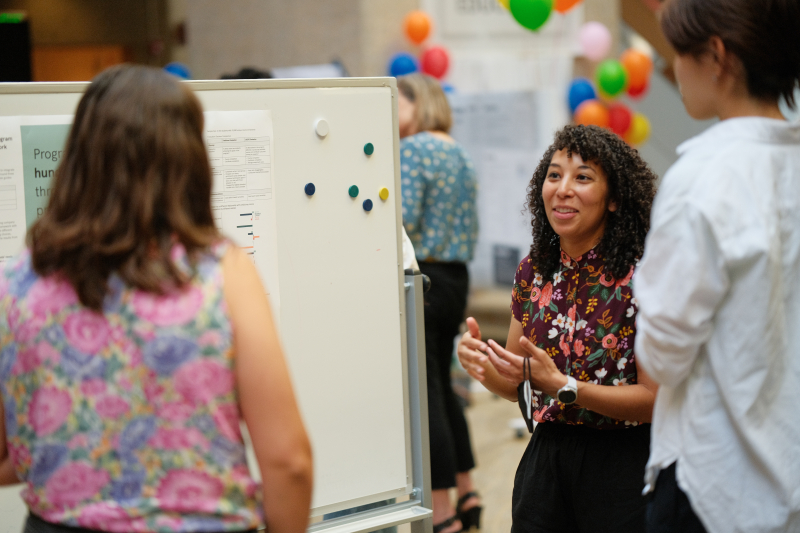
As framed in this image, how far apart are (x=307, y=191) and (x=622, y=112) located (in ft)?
11.0

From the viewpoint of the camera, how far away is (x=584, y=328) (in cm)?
168

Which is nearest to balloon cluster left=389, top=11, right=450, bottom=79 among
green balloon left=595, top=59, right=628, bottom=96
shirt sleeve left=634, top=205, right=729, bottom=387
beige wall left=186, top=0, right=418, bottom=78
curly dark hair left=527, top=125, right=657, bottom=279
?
beige wall left=186, top=0, right=418, bottom=78

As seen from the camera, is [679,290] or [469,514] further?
[469,514]

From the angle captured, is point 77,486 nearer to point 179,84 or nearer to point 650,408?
point 179,84

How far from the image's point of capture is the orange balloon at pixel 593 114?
4855 millimetres

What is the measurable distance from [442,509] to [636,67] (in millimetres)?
3119

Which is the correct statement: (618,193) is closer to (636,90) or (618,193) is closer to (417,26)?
(417,26)

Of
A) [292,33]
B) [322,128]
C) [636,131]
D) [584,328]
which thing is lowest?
[584,328]

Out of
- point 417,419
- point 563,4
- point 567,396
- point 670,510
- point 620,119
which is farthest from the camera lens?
point 620,119

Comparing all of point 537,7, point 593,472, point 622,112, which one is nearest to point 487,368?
point 593,472

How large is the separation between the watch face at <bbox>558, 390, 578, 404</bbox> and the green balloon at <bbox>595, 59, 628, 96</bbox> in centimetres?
373

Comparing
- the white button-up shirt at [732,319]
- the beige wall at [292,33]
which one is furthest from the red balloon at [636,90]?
the white button-up shirt at [732,319]

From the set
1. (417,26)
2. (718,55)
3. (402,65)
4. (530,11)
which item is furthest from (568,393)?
(417,26)

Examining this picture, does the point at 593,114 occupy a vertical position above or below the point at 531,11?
below
